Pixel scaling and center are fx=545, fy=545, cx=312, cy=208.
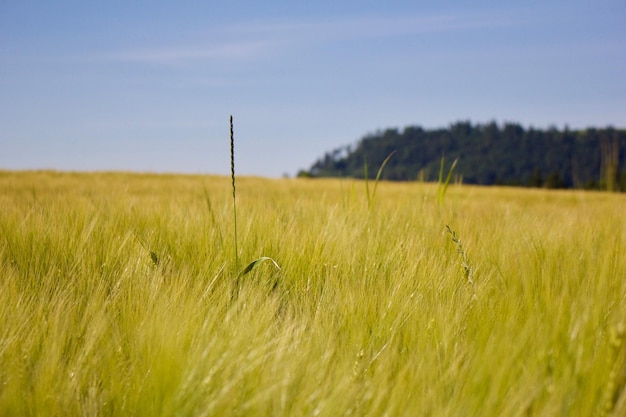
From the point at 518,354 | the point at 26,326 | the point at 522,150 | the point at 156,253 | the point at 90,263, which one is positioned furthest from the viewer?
the point at 522,150

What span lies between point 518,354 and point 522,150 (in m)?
147

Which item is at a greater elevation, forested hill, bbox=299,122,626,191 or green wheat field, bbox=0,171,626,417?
forested hill, bbox=299,122,626,191

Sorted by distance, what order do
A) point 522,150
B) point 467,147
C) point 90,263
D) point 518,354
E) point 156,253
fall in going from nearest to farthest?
point 518,354, point 90,263, point 156,253, point 522,150, point 467,147

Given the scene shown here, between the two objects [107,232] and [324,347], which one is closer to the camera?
[324,347]

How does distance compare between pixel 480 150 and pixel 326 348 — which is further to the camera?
pixel 480 150

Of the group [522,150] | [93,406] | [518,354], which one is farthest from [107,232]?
[522,150]

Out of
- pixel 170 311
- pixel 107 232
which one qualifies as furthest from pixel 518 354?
pixel 107 232

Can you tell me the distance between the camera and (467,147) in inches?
5920

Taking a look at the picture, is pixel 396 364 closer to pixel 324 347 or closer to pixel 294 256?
pixel 324 347

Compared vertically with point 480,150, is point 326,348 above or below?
below

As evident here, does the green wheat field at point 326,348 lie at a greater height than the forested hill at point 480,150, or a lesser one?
lesser

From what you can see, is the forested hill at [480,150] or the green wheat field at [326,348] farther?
the forested hill at [480,150]

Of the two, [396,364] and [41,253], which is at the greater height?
[41,253]

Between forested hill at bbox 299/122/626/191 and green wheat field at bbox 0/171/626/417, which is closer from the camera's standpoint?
green wheat field at bbox 0/171/626/417
